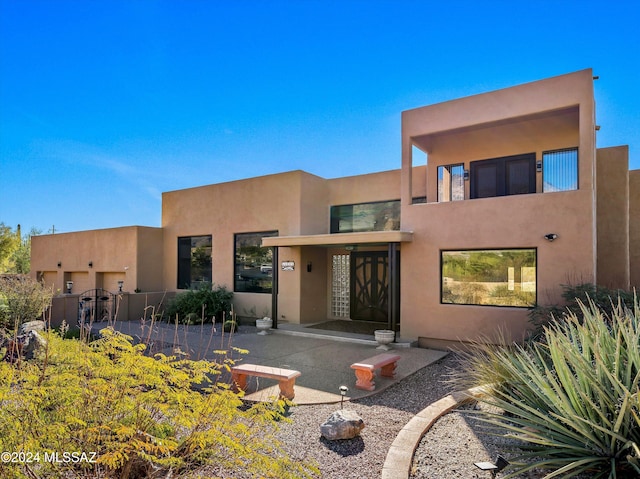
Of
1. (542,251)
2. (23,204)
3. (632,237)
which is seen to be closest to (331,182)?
Answer: (542,251)

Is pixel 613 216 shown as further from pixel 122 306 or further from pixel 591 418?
pixel 122 306

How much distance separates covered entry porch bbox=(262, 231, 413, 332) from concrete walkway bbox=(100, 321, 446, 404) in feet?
3.99

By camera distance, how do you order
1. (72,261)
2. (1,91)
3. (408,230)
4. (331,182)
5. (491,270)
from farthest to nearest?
(72,261)
(331,182)
(1,91)
(408,230)
(491,270)

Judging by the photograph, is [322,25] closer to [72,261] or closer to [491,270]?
[491,270]

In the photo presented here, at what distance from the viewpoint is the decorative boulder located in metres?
4.78

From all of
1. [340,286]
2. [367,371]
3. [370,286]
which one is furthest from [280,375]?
[340,286]

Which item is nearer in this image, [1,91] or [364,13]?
[364,13]

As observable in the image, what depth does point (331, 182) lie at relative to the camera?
616 inches

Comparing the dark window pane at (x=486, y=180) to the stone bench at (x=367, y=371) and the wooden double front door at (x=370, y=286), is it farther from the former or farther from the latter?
the stone bench at (x=367, y=371)

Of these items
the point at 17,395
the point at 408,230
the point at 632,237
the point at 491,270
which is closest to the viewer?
the point at 17,395

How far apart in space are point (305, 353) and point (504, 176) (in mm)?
8110

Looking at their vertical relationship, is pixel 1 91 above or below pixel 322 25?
below

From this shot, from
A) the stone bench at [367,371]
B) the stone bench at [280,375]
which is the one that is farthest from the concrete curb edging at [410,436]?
the stone bench at [280,375]

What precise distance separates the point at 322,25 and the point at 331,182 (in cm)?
590
